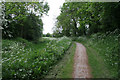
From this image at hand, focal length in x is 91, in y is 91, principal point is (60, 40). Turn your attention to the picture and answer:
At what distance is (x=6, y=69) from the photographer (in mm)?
3209

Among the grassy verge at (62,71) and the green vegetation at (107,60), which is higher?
the green vegetation at (107,60)

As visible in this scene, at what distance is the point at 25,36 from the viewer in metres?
12.9

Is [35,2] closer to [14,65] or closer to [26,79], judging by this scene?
[14,65]

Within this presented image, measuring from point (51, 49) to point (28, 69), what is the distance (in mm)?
2677

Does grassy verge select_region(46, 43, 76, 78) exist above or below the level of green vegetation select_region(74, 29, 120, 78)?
below

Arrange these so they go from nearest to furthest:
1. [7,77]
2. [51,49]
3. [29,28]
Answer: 1. [7,77]
2. [51,49]
3. [29,28]

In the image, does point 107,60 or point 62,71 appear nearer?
point 62,71

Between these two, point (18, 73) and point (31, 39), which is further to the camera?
point (31, 39)

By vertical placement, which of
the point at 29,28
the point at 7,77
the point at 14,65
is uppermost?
the point at 29,28

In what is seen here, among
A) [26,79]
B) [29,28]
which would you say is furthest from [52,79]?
[29,28]

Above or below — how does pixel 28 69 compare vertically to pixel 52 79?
above

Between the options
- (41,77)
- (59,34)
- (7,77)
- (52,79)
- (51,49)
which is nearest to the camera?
(7,77)

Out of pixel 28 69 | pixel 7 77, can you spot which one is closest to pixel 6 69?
pixel 7 77

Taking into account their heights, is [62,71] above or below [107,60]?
→ below
